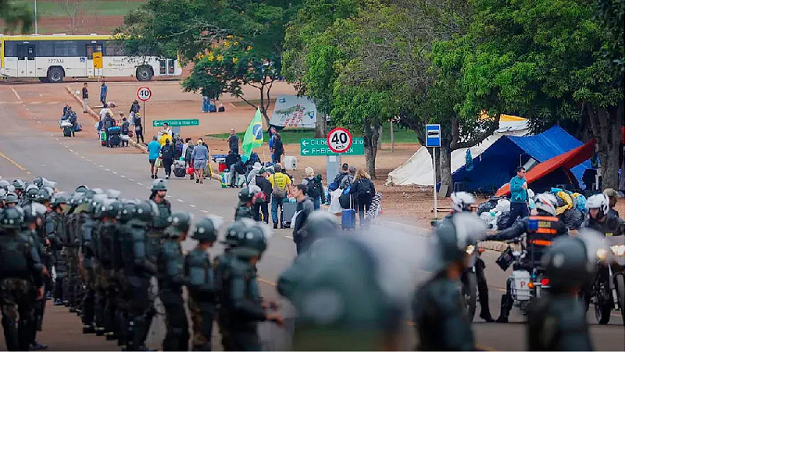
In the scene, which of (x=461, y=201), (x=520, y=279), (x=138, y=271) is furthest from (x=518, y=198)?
(x=138, y=271)

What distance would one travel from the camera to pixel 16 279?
13188 mm

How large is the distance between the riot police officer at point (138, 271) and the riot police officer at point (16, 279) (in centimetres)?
91

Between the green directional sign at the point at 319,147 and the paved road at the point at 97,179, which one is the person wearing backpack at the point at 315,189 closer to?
the green directional sign at the point at 319,147

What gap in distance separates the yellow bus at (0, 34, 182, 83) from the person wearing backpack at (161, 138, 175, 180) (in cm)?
534

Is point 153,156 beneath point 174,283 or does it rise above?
above

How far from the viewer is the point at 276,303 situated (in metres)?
11.6

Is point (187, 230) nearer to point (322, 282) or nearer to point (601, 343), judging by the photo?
point (322, 282)

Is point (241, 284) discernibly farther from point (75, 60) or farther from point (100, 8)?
point (75, 60)

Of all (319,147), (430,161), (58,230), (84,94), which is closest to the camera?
(58,230)

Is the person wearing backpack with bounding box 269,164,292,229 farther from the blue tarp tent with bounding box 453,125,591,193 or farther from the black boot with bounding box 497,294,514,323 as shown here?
the black boot with bounding box 497,294,514,323

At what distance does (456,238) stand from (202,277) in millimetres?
2067

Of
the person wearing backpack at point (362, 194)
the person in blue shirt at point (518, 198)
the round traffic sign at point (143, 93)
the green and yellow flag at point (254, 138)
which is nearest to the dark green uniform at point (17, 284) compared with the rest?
the person wearing backpack at point (362, 194)

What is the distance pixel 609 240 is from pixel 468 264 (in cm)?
160

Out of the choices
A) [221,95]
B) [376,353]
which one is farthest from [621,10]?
[221,95]
